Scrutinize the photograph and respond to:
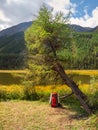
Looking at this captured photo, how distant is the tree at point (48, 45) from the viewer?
80.7ft

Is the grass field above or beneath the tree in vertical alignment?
beneath

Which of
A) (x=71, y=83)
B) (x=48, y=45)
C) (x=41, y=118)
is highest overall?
(x=48, y=45)

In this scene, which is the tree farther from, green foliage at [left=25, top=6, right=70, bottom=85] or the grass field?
the grass field

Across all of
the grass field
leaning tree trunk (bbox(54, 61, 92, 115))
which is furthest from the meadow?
leaning tree trunk (bbox(54, 61, 92, 115))

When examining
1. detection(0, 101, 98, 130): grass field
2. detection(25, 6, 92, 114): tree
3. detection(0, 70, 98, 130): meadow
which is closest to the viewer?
detection(0, 101, 98, 130): grass field

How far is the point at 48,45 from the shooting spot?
2581 cm

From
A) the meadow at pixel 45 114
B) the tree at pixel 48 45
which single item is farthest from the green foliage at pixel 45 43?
the meadow at pixel 45 114

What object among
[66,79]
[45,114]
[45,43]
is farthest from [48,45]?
[45,114]

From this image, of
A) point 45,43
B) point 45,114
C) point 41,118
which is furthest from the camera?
point 45,43

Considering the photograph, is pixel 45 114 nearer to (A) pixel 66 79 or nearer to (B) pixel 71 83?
(B) pixel 71 83

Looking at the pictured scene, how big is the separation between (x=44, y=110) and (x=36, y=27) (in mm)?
6997

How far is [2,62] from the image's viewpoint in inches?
7116

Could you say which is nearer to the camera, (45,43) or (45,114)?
(45,114)

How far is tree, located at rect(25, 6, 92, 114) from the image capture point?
24.6 m
